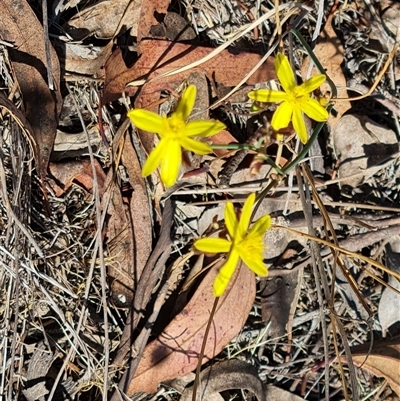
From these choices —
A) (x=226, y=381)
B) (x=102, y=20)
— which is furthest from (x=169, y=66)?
(x=226, y=381)

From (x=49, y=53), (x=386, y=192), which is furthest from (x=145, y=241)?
(x=386, y=192)

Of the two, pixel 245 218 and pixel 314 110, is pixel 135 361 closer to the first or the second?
pixel 245 218

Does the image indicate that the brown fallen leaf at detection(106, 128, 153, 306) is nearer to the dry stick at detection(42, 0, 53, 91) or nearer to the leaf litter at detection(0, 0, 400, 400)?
the leaf litter at detection(0, 0, 400, 400)

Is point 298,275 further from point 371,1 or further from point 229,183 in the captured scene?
point 371,1

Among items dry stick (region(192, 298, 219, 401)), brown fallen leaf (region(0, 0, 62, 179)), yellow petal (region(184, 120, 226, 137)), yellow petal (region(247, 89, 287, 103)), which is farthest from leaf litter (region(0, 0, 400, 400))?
yellow petal (region(184, 120, 226, 137))

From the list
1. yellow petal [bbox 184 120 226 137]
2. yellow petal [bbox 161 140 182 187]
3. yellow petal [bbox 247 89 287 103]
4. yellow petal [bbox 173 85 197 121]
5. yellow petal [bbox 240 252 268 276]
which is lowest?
yellow petal [bbox 240 252 268 276]

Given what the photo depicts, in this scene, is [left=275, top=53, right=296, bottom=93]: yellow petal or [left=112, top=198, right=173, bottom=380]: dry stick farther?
[left=112, top=198, right=173, bottom=380]: dry stick

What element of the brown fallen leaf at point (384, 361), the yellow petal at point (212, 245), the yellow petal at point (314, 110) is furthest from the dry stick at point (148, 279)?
the brown fallen leaf at point (384, 361)
